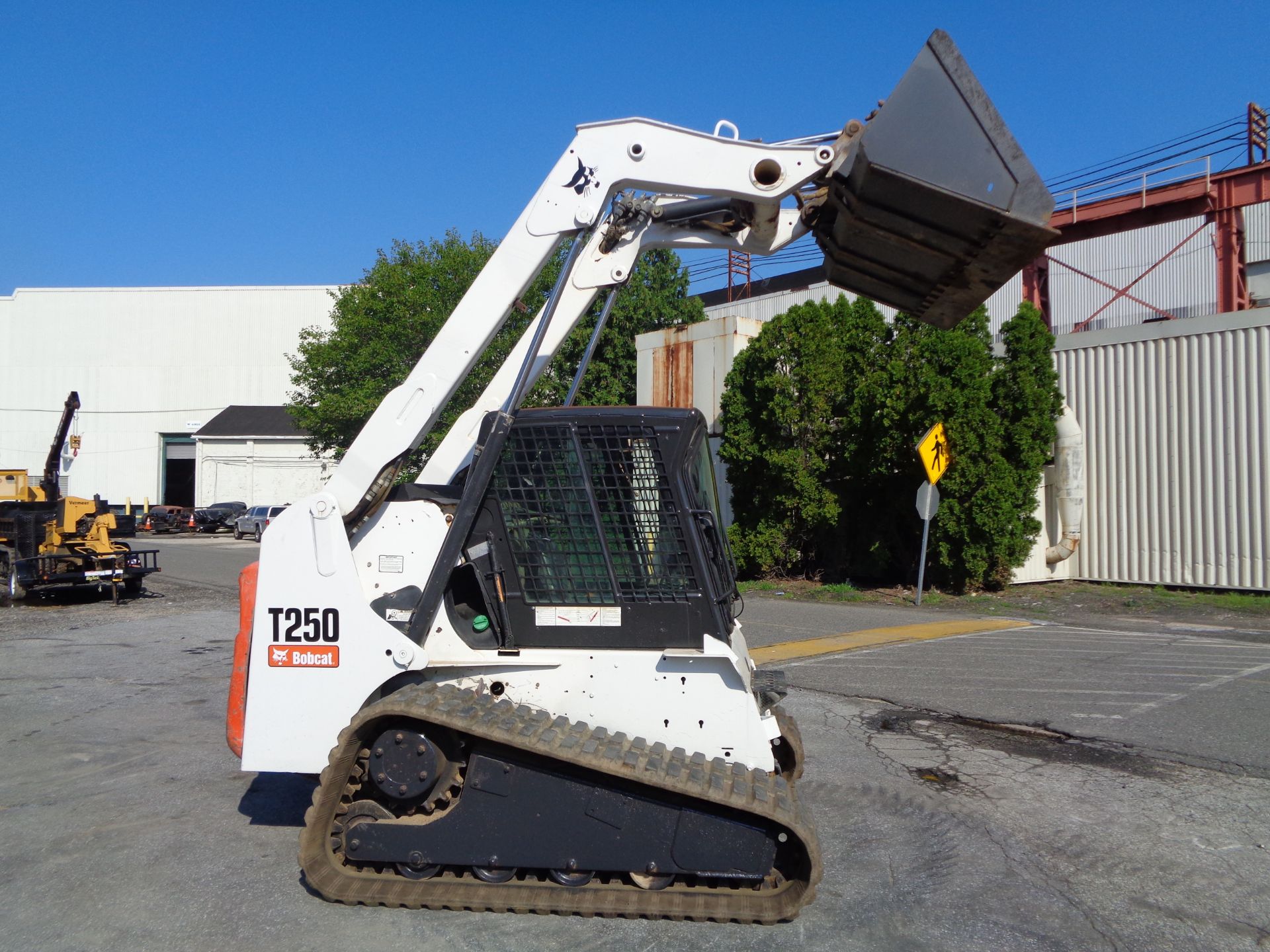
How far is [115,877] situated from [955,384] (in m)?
16.0

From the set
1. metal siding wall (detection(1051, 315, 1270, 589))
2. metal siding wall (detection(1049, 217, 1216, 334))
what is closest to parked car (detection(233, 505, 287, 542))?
metal siding wall (detection(1049, 217, 1216, 334))

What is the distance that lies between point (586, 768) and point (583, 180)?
2725 mm

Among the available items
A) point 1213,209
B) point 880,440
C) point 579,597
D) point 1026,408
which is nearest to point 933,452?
point 880,440

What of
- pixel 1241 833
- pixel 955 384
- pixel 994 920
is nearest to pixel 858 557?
pixel 955 384

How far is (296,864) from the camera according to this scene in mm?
4785

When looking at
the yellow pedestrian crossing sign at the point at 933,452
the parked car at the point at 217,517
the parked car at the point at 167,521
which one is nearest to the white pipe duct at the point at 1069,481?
the yellow pedestrian crossing sign at the point at 933,452

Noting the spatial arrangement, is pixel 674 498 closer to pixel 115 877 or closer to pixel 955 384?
pixel 115 877

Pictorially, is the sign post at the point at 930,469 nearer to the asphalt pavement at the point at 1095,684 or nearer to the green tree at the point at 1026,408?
the green tree at the point at 1026,408

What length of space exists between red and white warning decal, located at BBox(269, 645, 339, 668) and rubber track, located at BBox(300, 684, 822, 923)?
40 centimetres

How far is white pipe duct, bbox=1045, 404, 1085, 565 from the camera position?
18281mm

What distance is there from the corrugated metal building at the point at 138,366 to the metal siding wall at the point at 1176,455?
5082 centimetres

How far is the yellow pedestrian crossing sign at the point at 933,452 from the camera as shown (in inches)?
643

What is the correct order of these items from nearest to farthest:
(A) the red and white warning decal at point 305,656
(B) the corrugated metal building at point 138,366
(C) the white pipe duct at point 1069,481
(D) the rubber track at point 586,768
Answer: (D) the rubber track at point 586,768 < (A) the red and white warning decal at point 305,656 < (C) the white pipe duct at point 1069,481 < (B) the corrugated metal building at point 138,366

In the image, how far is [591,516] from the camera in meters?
4.56
